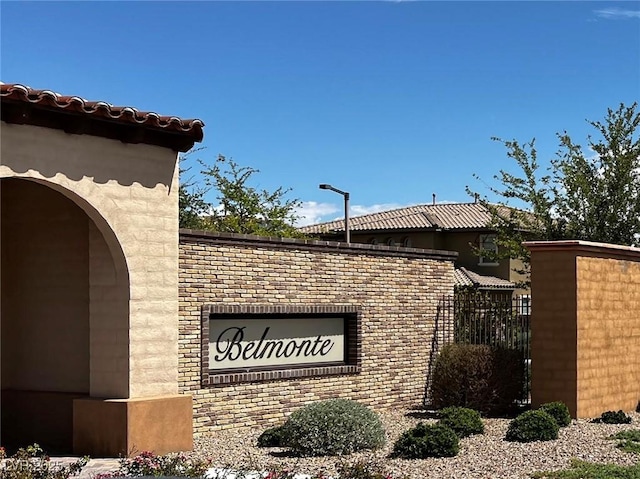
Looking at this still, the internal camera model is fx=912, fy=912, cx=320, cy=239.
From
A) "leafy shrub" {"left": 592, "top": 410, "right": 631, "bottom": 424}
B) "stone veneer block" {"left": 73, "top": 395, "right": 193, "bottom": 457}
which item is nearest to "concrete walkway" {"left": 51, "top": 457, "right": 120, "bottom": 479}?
"stone veneer block" {"left": 73, "top": 395, "right": 193, "bottom": 457}

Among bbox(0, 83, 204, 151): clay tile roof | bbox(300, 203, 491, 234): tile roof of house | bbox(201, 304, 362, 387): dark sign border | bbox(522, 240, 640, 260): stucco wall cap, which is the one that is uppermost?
bbox(300, 203, 491, 234): tile roof of house

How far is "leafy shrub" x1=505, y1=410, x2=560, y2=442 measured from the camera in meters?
13.6

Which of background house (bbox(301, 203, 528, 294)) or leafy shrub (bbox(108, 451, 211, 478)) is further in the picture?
background house (bbox(301, 203, 528, 294))

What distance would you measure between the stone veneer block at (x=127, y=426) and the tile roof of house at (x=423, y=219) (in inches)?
1476

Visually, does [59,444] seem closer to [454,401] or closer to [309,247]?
[309,247]

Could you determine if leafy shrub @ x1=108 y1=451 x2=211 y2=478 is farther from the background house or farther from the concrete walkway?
the background house

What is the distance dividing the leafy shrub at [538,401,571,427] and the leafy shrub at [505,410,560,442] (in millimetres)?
1674

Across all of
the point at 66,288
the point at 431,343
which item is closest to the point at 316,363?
the point at 431,343

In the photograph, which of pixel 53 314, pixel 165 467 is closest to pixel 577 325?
pixel 53 314

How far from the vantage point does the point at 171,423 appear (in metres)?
12.7

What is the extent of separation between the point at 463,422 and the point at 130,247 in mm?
5841

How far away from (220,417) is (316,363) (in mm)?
2536

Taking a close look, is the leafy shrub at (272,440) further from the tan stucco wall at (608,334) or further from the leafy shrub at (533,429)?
the tan stucco wall at (608,334)

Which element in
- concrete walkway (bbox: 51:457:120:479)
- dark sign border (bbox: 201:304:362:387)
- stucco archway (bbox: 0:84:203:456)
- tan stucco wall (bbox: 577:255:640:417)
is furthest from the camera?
tan stucco wall (bbox: 577:255:640:417)
